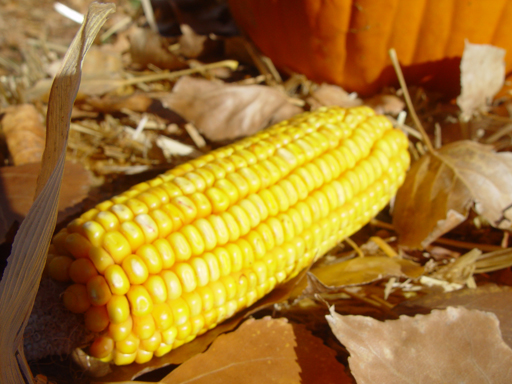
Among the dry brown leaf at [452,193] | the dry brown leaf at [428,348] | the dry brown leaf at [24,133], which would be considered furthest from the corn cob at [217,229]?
the dry brown leaf at [24,133]

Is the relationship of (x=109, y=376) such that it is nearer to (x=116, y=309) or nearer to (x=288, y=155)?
(x=116, y=309)

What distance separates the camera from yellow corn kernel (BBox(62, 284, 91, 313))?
969 millimetres

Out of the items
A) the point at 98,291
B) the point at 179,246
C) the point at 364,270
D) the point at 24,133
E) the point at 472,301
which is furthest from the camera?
the point at 24,133

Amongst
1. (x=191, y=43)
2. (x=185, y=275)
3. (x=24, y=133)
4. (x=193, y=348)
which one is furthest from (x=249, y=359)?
(x=191, y=43)

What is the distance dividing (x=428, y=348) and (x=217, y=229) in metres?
0.61

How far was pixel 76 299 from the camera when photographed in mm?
969

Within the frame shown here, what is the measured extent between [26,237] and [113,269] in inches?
8.5

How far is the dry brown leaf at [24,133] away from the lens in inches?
64.6

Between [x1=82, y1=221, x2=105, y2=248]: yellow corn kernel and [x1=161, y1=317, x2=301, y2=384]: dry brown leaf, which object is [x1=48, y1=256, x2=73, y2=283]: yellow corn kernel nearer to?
[x1=82, y1=221, x2=105, y2=248]: yellow corn kernel

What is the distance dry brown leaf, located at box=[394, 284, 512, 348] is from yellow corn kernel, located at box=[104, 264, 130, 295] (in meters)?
0.80

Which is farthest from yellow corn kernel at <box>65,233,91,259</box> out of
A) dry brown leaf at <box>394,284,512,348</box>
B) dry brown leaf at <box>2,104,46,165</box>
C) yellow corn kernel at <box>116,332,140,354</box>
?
dry brown leaf at <box>394,284,512,348</box>

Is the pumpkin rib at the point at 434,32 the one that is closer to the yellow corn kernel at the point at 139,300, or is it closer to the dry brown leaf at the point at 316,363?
the dry brown leaf at the point at 316,363

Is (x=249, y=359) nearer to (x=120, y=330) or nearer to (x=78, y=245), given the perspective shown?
(x=120, y=330)

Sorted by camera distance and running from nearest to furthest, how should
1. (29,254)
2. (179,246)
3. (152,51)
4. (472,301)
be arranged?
(29,254) → (179,246) → (472,301) → (152,51)
